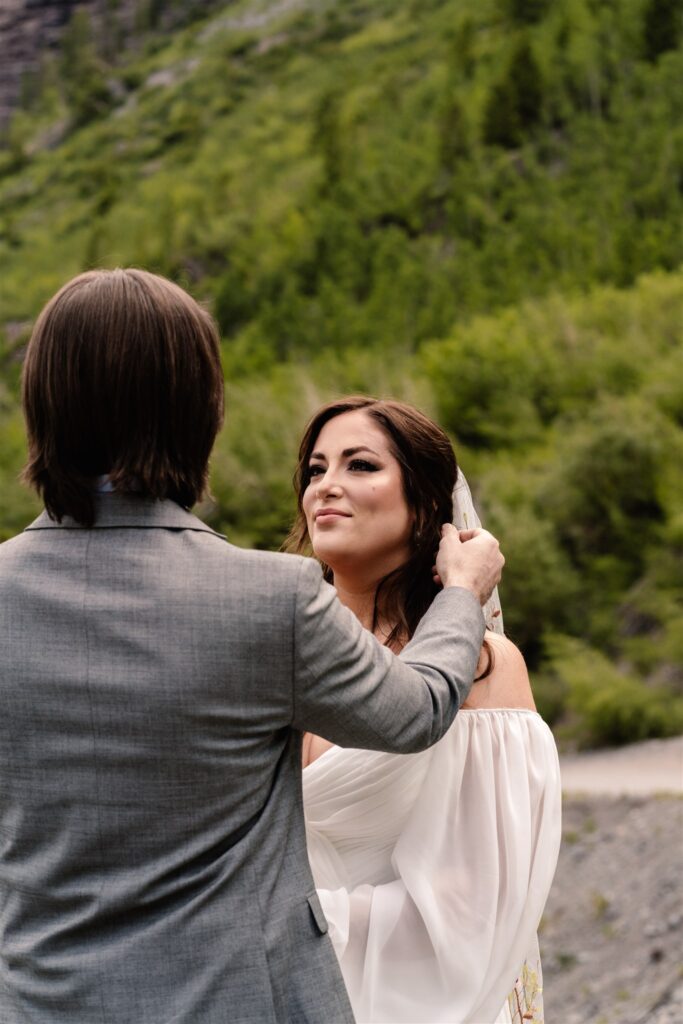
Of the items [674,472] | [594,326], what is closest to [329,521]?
[674,472]

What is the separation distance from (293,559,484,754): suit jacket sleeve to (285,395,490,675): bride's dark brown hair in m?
0.73

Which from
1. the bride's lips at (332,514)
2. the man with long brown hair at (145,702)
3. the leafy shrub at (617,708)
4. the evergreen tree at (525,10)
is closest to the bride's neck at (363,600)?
the bride's lips at (332,514)

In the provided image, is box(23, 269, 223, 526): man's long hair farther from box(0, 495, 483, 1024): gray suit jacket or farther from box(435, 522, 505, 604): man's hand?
box(435, 522, 505, 604): man's hand

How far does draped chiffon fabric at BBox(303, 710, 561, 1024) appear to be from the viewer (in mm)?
2396

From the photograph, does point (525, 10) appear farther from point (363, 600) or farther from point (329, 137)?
point (363, 600)

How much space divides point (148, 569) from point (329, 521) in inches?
33.6

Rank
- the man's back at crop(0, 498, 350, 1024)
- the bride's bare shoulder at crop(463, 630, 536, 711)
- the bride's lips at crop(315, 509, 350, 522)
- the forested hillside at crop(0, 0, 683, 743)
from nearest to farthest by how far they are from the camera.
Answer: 1. the man's back at crop(0, 498, 350, 1024)
2. the bride's bare shoulder at crop(463, 630, 536, 711)
3. the bride's lips at crop(315, 509, 350, 522)
4. the forested hillside at crop(0, 0, 683, 743)

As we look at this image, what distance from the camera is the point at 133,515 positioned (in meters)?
1.92

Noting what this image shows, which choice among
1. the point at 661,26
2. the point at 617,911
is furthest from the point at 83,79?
the point at 617,911

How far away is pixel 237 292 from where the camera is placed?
69250 millimetres

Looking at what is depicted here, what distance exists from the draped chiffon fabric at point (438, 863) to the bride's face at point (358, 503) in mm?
408

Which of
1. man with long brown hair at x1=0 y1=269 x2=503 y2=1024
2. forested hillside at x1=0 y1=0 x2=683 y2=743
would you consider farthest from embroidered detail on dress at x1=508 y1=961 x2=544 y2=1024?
forested hillside at x1=0 y1=0 x2=683 y2=743

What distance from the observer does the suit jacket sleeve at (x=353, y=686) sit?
6.10 ft

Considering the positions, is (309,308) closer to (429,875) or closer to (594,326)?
(594,326)
